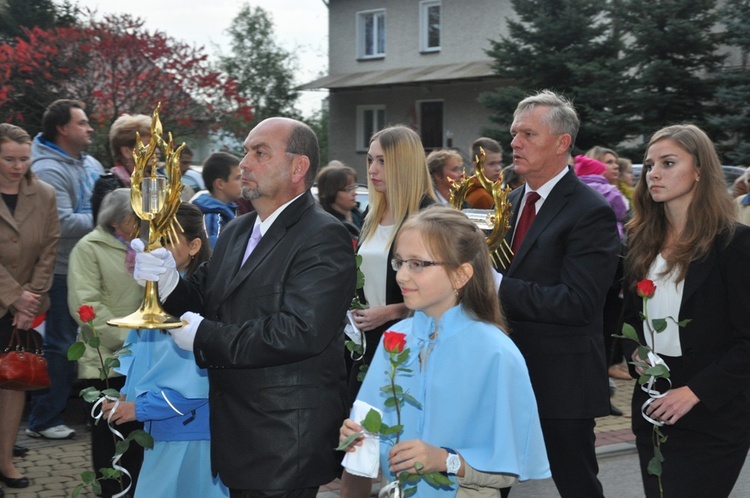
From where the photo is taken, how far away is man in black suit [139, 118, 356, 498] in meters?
3.11

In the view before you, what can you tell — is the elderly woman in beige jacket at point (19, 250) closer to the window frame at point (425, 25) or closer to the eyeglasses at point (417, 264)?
the eyeglasses at point (417, 264)

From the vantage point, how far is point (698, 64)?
21672 mm

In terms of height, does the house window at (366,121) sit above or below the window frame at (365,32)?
below

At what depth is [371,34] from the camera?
32.5 meters

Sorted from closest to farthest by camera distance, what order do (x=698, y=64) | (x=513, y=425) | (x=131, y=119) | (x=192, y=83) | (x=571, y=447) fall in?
(x=513, y=425)
(x=571, y=447)
(x=131, y=119)
(x=192, y=83)
(x=698, y=64)

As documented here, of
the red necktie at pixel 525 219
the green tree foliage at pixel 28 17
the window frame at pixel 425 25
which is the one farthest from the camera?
the window frame at pixel 425 25

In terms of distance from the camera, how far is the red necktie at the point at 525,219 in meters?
4.17

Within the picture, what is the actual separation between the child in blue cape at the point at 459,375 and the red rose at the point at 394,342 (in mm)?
326

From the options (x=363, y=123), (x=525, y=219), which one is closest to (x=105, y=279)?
(x=525, y=219)

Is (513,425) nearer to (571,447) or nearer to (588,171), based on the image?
(571,447)

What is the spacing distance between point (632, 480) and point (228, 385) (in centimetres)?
385

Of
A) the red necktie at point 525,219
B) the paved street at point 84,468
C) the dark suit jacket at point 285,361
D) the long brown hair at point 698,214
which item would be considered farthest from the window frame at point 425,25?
the dark suit jacket at point 285,361

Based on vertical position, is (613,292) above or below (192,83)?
below

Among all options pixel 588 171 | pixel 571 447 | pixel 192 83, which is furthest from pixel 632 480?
pixel 192 83
